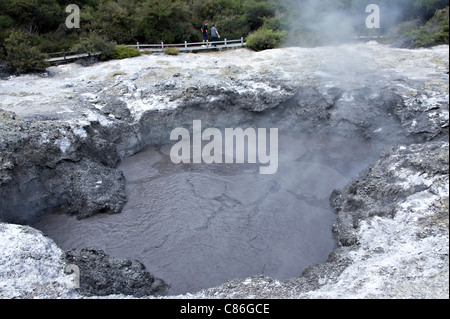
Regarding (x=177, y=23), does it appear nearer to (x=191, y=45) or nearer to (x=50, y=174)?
(x=191, y=45)

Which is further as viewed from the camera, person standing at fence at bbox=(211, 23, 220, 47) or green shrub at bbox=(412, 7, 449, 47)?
person standing at fence at bbox=(211, 23, 220, 47)

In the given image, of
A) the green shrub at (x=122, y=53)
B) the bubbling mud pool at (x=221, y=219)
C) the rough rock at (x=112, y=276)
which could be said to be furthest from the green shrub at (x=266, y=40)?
the rough rock at (x=112, y=276)

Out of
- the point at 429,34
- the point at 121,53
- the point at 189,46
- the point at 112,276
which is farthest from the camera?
the point at 189,46

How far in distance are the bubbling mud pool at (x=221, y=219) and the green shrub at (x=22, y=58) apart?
612cm

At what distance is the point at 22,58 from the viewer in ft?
45.1

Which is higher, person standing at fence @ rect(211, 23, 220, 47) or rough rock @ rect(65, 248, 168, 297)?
person standing at fence @ rect(211, 23, 220, 47)

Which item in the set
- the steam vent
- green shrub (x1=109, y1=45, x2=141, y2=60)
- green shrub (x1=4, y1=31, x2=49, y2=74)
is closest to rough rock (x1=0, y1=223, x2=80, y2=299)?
the steam vent

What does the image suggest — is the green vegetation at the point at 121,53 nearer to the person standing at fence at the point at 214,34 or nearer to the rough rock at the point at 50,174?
the person standing at fence at the point at 214,34

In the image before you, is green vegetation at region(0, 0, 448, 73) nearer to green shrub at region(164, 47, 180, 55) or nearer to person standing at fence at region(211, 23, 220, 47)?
person standing at fence at region(211, 23, 220, 47)

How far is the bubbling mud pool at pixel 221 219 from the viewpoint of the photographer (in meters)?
7.45

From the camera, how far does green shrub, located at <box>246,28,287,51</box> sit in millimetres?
16203

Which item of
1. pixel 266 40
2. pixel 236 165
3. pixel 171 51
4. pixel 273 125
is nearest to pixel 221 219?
pixel 236 165

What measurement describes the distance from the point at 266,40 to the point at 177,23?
470cm
